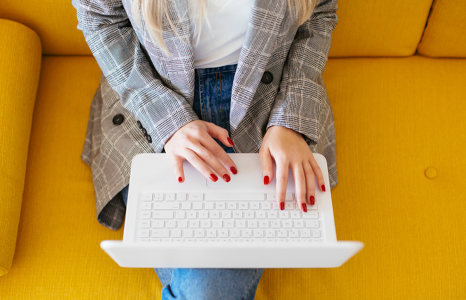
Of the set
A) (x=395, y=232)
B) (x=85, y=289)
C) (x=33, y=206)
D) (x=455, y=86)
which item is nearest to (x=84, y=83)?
(x=33, y=206)

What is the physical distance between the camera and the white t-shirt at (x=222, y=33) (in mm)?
730

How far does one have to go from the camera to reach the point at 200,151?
0.69 metres

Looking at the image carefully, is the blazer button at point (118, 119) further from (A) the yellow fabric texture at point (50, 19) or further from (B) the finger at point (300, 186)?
(B) the finger at point (300, 186)

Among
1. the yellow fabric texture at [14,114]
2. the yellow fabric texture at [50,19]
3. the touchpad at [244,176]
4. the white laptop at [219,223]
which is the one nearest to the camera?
the white laptop at [219,223]

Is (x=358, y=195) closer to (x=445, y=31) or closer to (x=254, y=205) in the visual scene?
(x=254, y=205)

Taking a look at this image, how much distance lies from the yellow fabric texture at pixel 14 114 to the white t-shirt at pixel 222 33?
0.50m

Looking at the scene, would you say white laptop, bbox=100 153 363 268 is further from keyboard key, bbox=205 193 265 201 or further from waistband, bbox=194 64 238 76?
waistband, bbox=194 64 238 76

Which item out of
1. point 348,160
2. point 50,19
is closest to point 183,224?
point 348,160

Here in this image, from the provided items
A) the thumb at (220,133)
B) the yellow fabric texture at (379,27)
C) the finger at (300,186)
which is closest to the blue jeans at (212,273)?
the thumb at (220,133)

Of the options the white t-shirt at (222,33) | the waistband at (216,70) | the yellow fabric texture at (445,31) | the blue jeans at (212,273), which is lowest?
the blue jeans at (212,273)

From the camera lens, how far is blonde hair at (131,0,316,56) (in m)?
0.68

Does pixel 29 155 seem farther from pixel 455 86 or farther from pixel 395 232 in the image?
pixel 455 86

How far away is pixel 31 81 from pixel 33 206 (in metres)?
0.36

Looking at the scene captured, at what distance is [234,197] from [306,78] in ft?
1.14
